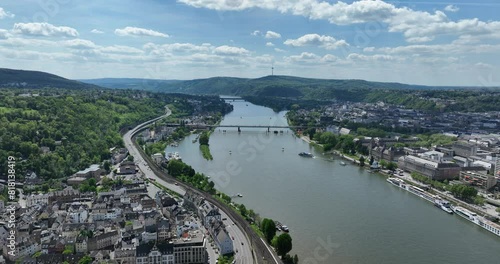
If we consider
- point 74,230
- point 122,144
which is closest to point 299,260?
point 74,230

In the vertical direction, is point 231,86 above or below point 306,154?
above

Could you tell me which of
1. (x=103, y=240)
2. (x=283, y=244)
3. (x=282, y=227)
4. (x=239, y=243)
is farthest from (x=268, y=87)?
(x=283, y=244)

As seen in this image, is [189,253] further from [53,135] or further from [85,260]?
[53,135]

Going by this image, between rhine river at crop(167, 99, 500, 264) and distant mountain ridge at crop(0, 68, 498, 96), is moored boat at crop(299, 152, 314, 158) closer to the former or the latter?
rhine river at crop(167, 99, 500, 264)

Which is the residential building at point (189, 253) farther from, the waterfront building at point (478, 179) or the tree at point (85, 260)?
the waterfront building at point (478, 179)

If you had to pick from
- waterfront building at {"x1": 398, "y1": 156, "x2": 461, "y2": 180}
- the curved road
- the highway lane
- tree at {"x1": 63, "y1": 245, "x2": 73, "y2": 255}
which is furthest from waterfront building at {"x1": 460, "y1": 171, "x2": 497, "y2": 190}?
tree at {"x1": 63, "y1": 245, "x2": 73, "y2": 255}

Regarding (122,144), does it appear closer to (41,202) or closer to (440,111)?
(41,202)

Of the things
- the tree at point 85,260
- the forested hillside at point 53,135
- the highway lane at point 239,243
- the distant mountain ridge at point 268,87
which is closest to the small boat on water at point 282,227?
the highway lane at point 239,243
